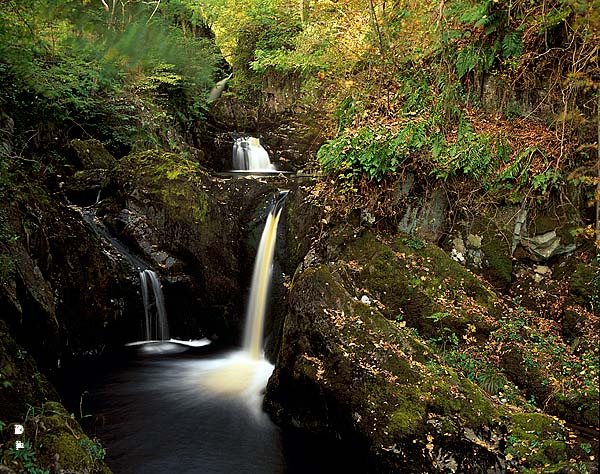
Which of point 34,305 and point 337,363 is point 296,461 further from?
point 34,305

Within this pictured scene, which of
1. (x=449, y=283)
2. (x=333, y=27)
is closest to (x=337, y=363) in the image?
(x=449, y=283)

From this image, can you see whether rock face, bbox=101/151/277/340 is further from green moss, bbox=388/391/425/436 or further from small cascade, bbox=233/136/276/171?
green moss, bbox=388/391/425/436

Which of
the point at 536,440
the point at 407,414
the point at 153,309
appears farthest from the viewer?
the point at 153,309

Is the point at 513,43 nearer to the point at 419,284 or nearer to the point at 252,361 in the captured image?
the point at 419,284

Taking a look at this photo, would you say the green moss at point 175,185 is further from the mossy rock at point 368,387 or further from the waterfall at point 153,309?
the mossy rock at point 368,387

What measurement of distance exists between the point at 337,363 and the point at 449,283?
1941mm

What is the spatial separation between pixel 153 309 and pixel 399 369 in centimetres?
551

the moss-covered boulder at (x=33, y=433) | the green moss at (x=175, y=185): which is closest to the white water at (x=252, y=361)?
the green moss at (x=175, y=185)

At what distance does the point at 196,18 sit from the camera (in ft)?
48.4

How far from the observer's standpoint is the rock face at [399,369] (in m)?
4.29

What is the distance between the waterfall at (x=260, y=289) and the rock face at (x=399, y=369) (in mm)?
2012

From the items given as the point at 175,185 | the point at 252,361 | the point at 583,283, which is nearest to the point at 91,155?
the point at 175,185

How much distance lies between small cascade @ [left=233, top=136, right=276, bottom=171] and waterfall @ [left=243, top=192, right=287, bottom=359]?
14.4 ft

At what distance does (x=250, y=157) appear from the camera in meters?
13.3
